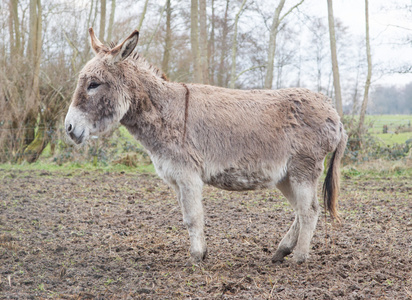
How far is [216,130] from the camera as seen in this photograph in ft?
13.8

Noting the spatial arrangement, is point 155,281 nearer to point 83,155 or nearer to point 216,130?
point 216,130

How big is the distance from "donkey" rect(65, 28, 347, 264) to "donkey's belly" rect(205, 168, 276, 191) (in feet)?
0.03

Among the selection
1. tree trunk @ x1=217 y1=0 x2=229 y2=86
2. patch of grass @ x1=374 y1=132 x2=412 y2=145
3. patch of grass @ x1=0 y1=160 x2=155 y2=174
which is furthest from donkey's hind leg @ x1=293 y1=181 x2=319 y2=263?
tree trunk @ x1=217 y1=0 x2=229 y2=86

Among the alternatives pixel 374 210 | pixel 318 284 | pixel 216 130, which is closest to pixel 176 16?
pixel 374 210

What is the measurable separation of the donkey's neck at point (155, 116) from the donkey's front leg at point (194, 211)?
16.6 inches

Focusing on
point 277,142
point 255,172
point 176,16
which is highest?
point 176,16

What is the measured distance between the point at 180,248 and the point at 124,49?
7.61ft

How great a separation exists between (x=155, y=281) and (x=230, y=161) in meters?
1.37

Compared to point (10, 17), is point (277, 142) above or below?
below

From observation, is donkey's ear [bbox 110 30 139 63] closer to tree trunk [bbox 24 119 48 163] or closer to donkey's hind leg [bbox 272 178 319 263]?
donkey's hind leg [bbox 272 178 319 263]

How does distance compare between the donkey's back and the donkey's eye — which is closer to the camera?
the donkey's eye

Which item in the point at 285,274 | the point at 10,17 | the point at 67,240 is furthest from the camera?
the point at 10,17

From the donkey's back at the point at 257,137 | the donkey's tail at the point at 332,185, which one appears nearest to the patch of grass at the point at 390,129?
the donkey's tail at the point at 332,185

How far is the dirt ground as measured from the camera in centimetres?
346
